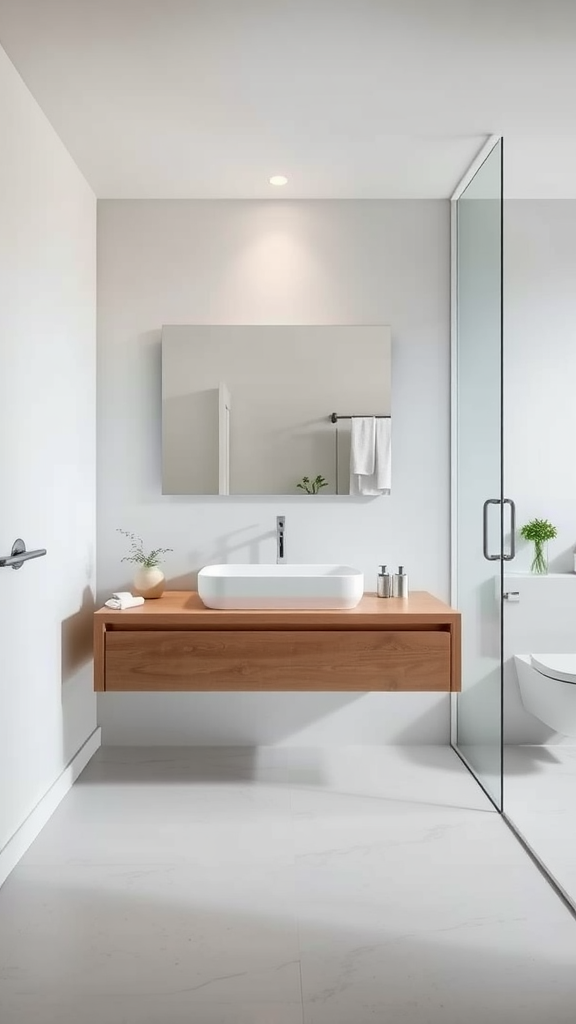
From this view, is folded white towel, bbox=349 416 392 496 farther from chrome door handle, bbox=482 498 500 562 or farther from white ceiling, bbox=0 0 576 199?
white ceiling, bbox=0 0 576 199

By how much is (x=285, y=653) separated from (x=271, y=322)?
152 cm

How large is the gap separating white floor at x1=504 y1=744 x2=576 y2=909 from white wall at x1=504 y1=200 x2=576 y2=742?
0.84m

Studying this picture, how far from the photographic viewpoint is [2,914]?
2109 mm

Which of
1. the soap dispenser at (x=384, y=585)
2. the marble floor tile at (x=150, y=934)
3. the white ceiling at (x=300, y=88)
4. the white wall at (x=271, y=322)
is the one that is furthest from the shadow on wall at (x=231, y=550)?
the white ceiling at (x=300, y=88)

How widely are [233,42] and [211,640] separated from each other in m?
1.97

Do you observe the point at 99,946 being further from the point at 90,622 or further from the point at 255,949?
the point at 90,622

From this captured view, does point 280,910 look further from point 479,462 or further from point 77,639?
point 479,462

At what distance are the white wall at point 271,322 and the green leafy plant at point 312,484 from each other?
0.08m

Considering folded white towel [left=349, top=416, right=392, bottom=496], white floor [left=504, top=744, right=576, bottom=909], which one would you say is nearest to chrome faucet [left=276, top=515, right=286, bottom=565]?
folded white towel [left=349, top=416, right=392, bottom=496]

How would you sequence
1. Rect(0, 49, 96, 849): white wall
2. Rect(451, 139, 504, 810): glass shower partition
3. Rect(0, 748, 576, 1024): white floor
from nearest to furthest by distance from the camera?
Rect(0, 748, 576, 1024): white floor < Rect(0, 49, 96, 849): white wall < Rect(451, 139, 504, 810): glass shower partition

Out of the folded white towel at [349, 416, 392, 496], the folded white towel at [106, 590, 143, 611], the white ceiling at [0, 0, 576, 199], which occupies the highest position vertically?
the white ceiling at [0, 0, 576, 199]

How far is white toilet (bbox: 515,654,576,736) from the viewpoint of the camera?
309cm

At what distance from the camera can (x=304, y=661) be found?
2.85m

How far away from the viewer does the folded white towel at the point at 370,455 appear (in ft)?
11.3
